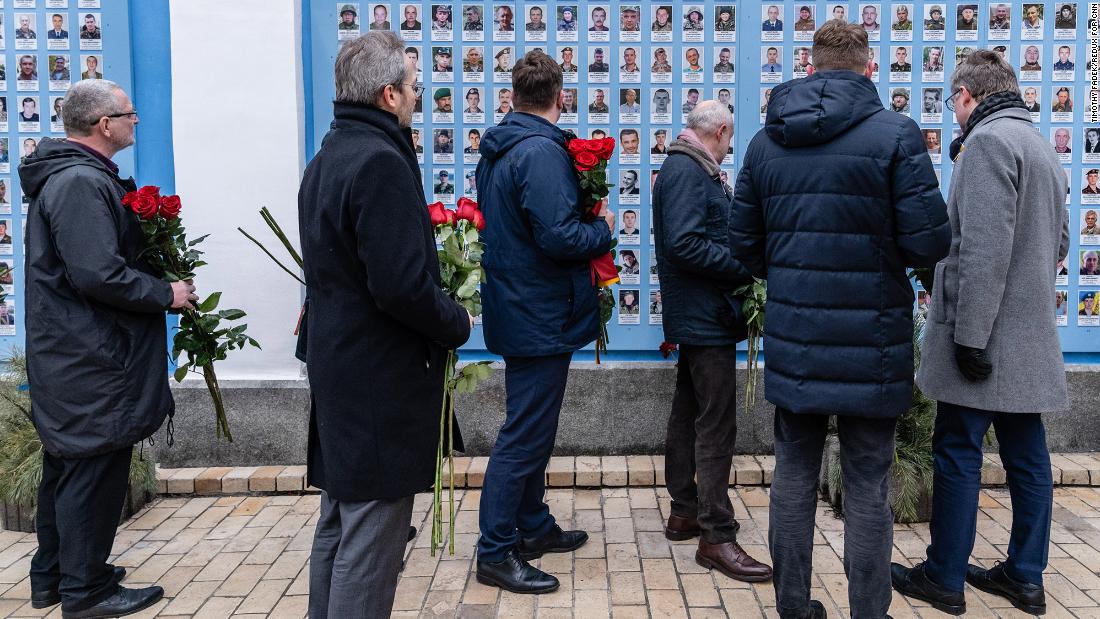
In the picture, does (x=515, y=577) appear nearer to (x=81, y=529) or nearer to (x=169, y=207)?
(x=81, y=529)

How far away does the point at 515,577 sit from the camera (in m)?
4.02

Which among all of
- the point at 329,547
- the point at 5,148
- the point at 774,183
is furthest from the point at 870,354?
the point at 5,148

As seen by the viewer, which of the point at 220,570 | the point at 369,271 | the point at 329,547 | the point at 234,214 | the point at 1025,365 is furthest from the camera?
the point at 234,214

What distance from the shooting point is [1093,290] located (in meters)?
5.58

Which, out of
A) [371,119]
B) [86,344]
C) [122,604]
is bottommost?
[122,604]

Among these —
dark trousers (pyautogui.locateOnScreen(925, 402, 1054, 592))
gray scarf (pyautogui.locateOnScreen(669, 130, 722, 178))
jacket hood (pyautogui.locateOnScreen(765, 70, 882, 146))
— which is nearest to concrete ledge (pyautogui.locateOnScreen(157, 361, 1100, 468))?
gray scarf (pyautogui.locateOnScreen(669, 130, 722, 178))

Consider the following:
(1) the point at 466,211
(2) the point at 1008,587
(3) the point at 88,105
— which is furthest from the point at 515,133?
(2) the point at 1008,587

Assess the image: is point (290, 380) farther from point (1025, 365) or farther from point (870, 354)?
point (1025, 365)

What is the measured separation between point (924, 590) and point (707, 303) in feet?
4.93

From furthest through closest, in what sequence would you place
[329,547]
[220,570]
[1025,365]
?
[220,570]
[1025,365]
[329,547]

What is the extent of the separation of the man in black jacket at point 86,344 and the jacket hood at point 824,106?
2.59 meters

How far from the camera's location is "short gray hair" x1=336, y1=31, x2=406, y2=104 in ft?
9.41

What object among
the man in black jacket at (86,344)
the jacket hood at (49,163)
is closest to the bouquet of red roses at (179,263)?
the man in black jacket at (86,344)

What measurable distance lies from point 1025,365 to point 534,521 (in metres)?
2.21
